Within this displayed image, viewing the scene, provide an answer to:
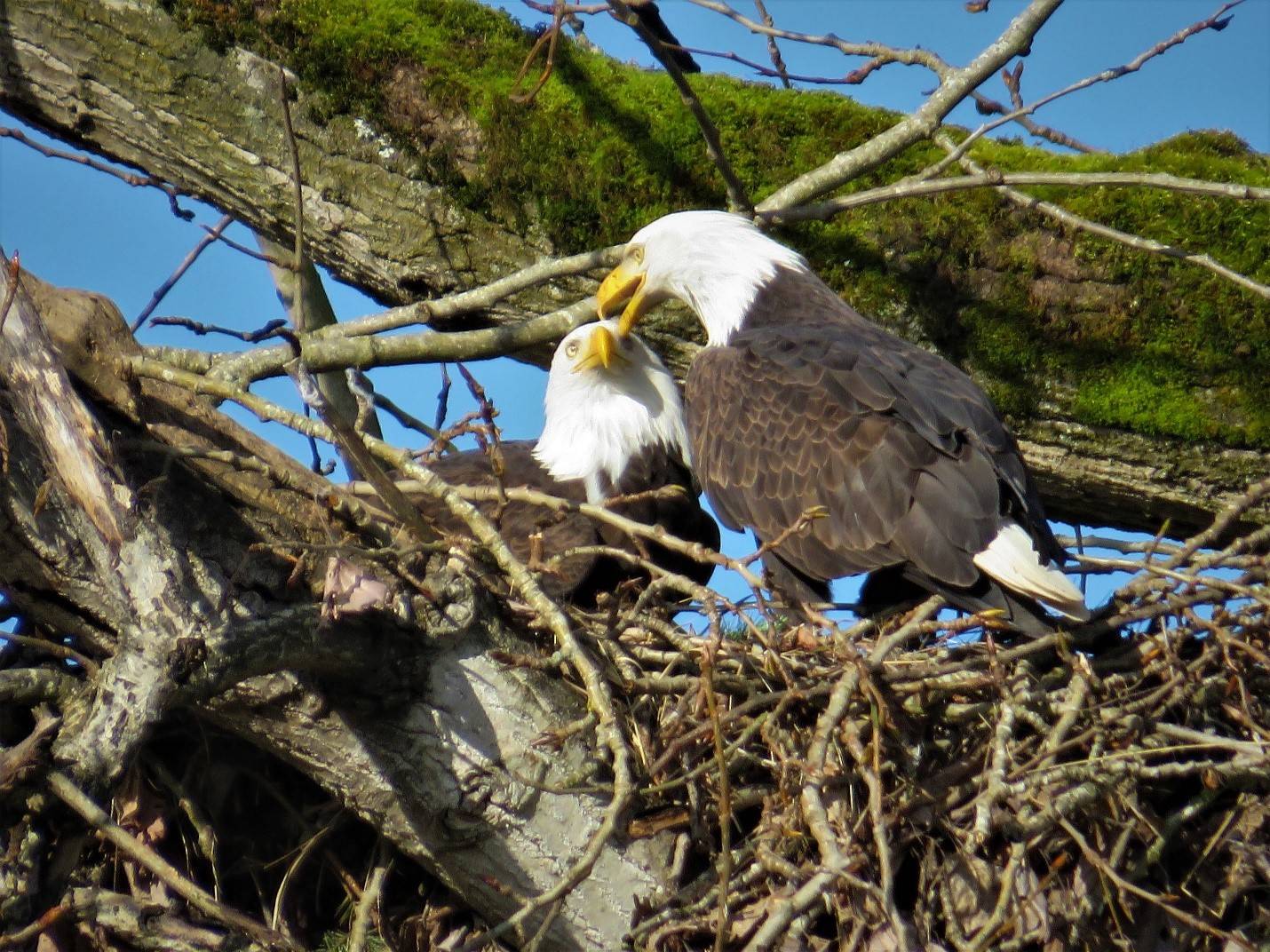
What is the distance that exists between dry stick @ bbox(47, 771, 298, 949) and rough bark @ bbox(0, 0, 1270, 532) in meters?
2.18

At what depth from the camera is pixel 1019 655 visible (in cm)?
374

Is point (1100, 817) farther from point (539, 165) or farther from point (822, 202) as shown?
point (539, 165)

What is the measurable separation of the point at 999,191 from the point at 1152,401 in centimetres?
84

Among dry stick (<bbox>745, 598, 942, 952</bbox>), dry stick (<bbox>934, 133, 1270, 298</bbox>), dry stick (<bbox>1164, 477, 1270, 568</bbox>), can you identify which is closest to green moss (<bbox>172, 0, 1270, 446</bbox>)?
dry stick (<bbox>934, 133, 1270, 298</bbox>)

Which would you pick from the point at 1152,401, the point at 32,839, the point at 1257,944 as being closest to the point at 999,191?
the point at 1152,401

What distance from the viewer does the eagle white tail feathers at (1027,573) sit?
3.78 meters

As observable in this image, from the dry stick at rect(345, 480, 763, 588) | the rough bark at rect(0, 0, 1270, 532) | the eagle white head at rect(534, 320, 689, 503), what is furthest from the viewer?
the eagle white head at rect(534, 320, 689, 503)

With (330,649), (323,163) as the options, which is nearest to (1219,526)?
(330,649)

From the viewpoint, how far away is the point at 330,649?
3477mm

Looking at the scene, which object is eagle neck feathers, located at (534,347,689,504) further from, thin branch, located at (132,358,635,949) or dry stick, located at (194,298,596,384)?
thin branch, located at (132,358,635,949)

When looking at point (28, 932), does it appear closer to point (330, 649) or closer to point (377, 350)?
point (330, 649)

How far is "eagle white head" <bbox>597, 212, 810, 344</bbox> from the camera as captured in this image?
486cm

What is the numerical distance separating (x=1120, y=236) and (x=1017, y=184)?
1.14 feet

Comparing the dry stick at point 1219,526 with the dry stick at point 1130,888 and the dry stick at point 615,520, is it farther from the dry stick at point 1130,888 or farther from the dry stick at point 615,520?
the dry stick at point 615,520
